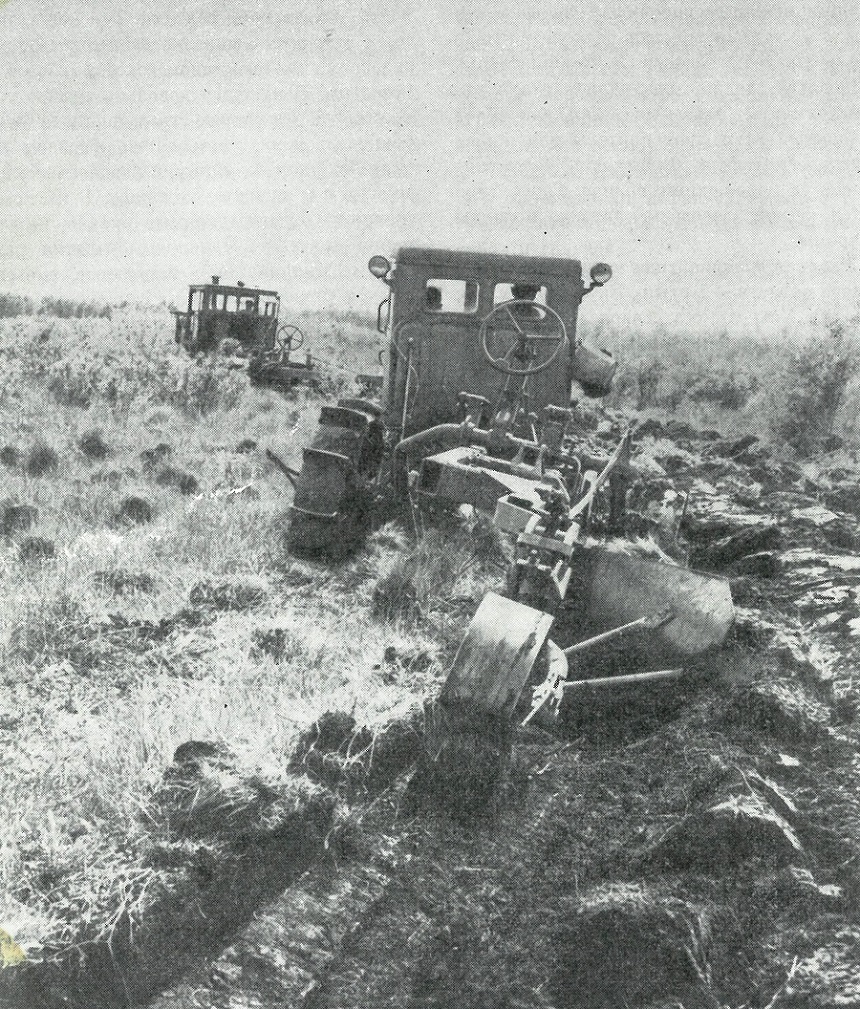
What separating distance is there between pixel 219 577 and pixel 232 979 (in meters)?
3.10

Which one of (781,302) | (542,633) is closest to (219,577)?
(542,633)

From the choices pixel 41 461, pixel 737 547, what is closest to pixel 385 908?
pixel 737 547

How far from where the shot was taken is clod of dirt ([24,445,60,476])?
7723mm

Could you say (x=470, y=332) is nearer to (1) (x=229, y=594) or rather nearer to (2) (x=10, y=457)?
(1) (x=229, y=594)

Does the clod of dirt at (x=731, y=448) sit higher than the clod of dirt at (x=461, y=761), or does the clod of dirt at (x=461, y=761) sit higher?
the clod of dirt at (x=731, y=448)

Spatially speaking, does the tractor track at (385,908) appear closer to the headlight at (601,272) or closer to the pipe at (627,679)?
the pipe at (627,679)

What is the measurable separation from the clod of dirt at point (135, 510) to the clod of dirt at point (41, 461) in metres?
1.35

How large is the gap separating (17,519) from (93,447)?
98.4 inches

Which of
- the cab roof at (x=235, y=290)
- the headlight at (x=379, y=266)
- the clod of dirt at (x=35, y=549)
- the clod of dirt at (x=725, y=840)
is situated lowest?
the clod of dirt at (x=725, y=840)

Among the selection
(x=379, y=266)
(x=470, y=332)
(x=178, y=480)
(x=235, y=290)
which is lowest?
(x=178, y=480)

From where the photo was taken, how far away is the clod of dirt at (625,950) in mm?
2463

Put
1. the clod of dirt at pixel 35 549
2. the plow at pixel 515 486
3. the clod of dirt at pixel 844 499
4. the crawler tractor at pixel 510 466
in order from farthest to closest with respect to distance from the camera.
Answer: the clod of dirt at pixel 844 499 → the clod of dirt at pixel 35 549 → the crawler tractor at pixel 510 466 → the plow at pixel 515 486

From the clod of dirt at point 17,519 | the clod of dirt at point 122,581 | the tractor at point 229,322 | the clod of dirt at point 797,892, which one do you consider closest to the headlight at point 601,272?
the clod of dirt at point 122,581

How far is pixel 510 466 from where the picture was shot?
5164mm
